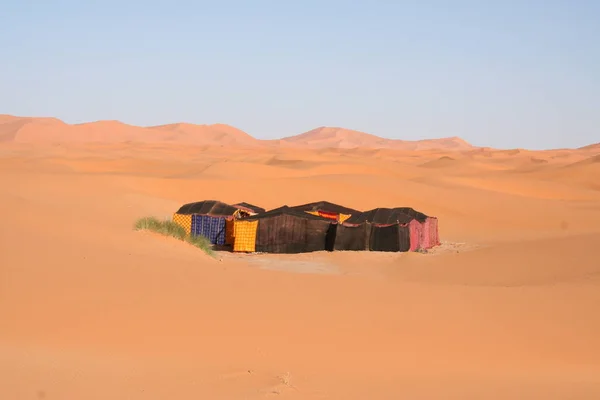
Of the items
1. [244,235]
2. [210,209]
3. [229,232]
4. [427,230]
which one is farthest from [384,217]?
[210,209]

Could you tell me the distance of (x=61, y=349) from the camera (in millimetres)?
9070

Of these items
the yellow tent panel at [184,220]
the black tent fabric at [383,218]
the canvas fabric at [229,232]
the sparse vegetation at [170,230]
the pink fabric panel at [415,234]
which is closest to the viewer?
the sparse vegetation at [170,230]

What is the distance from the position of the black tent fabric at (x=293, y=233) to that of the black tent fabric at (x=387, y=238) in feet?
4.36

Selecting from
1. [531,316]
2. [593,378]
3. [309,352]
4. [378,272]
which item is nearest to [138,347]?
[309,352]

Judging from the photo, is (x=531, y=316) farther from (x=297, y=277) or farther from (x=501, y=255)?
(x=501, y=255)

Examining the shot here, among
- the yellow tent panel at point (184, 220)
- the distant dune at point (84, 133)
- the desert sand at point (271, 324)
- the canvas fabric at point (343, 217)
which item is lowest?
the desert sand at point (271, 324)

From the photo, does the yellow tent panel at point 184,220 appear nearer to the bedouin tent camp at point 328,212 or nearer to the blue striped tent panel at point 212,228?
the blue striped tent panel at point 212,228

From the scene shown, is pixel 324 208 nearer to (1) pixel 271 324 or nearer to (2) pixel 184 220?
(2) pixel 184 220

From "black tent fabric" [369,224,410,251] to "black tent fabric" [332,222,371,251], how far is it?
0.55 feet

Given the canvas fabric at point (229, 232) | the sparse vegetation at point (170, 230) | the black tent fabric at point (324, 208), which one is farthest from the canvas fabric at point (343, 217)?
the sparse vegetation at point (170, 230)

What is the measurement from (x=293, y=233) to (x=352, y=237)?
198 cm

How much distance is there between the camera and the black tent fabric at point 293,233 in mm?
27281

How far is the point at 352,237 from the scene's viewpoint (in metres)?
26.9

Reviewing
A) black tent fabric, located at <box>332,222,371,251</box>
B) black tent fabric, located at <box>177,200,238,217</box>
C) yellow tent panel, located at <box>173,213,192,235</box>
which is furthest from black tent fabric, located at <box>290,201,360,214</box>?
black tent fabric, located at <box>332,222,371,251</box>
